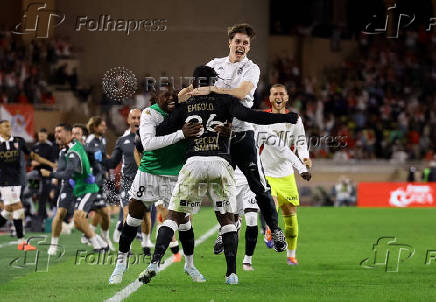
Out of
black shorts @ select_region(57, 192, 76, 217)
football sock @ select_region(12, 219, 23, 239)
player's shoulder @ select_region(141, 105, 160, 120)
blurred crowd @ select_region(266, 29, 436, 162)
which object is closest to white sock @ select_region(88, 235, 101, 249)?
black shorts @ select_region(57, 192, 76, 217)

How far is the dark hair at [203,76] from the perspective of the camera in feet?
31.1

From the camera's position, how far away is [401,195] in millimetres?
31422

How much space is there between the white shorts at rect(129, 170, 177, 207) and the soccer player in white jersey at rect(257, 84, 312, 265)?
2.34 m

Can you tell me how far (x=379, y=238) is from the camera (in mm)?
17656

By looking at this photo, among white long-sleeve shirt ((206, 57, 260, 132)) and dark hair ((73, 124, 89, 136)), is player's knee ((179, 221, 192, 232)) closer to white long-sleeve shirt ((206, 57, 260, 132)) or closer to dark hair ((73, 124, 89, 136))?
white long-sleeve shirt ((206, 57, 260, 132))

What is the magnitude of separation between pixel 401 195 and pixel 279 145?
63.8ft

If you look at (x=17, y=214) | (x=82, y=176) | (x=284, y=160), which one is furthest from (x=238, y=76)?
(x=17, y=214)

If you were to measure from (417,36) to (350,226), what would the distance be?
2232cm

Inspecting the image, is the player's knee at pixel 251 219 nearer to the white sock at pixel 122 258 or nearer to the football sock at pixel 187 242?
the football sock at pixel 187 242

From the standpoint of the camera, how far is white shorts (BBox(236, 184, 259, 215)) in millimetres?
12133

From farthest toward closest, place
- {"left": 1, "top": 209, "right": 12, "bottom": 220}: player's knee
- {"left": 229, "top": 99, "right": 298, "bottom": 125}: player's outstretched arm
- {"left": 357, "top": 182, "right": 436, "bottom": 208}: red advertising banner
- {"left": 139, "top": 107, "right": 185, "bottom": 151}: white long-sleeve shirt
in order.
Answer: {"left": 357, "top": 182, "right": 436, "bottom": 208}: red advertising banner
{"left": 1, "top": 209, "right": 12, "bottom": 220}: player's knee
{"left": 139, "top": 107, "right": 185, "bottom": 151}: white long-sleeve shirt
{"left": 229, "top": 99, "right": 298, "bottom": 125}: player's outstretched arm

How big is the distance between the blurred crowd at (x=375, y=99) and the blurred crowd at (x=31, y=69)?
30.3 feet

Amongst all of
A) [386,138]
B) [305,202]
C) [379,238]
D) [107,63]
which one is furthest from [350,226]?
[107,63]

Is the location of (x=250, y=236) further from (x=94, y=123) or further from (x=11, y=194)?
(x=11, y=194)
